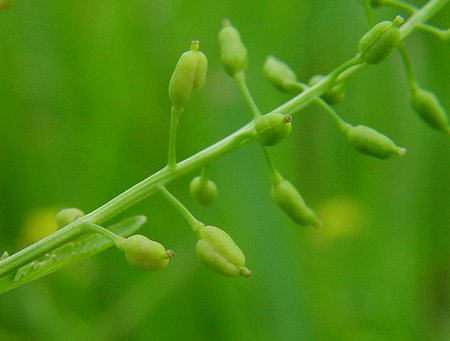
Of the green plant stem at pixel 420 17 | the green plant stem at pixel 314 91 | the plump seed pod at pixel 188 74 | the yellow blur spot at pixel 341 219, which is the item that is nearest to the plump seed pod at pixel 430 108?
the green plant stem at pixel 420 17

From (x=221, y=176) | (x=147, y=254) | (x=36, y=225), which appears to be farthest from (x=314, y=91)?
Result: (x=36, y=225)

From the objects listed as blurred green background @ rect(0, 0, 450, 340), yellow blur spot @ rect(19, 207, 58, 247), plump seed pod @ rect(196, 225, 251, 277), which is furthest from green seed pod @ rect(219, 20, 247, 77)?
yellow blur spot @ rect(19, 207, 58, 247)

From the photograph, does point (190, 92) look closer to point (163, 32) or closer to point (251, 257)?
point (251, 257)

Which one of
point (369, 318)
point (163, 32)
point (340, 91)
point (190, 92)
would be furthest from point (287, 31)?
point (190, 92)

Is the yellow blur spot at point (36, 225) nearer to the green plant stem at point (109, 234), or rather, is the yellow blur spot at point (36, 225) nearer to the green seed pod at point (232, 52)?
the green seed pod at point (232, 52)

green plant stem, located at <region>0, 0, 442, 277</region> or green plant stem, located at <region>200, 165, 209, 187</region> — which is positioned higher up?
green plant stem, located at <region>0, 0, 442, 277</region>

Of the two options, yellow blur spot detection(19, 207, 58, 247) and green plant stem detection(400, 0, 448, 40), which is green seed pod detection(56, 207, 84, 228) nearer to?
green plant stem detection(400, 0, 448, 40)

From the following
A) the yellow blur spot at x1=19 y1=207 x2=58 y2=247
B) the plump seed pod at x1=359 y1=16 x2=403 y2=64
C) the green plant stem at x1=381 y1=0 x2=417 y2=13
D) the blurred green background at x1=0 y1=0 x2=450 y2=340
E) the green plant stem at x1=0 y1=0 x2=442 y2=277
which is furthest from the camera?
the yellow blur spot at x1=19 y1=207 x2=58 y2=247
